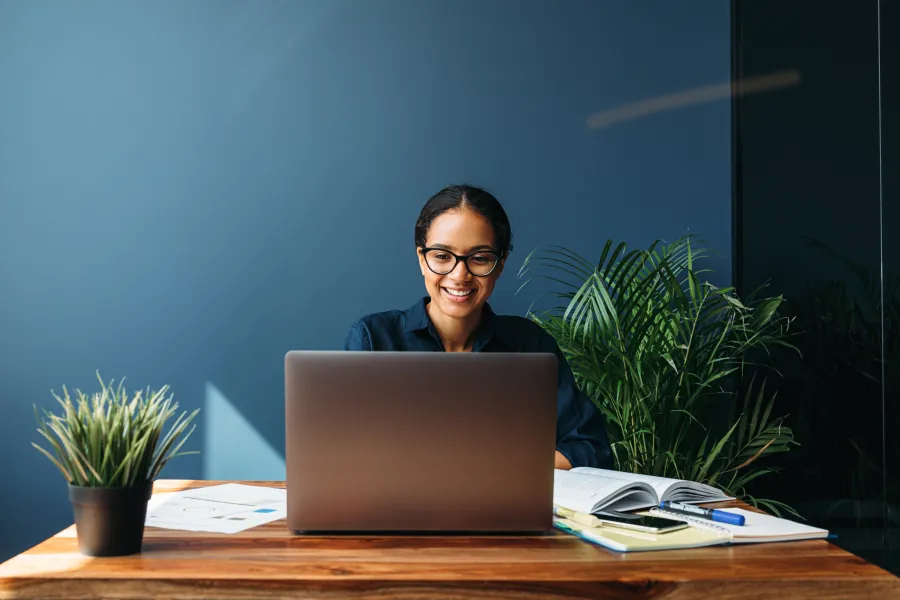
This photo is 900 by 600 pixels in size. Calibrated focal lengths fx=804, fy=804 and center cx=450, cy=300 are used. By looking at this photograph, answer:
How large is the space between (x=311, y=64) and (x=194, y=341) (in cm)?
124

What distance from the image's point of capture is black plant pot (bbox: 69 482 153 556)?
1.10 metres

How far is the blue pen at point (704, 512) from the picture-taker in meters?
1.30

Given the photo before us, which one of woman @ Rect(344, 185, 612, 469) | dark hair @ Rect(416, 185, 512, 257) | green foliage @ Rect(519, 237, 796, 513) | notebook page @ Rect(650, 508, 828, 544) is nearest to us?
notebook page @ Rect(650, 508, 828, 544)

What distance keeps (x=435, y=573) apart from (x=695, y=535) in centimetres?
44

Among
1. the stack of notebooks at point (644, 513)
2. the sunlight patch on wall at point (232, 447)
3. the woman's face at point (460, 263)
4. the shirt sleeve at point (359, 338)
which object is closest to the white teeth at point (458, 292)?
the woman's face at point (460, 263)

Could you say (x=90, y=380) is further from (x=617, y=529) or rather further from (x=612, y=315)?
(x=617, y=529)

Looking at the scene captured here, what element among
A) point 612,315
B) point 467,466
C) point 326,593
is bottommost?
point 326,593

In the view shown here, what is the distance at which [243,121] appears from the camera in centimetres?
330

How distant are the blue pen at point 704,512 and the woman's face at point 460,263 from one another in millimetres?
770

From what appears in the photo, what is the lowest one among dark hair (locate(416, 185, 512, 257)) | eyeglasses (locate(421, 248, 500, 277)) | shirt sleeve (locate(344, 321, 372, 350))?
shirt sleeve (locate(344, 321, 372, 350))

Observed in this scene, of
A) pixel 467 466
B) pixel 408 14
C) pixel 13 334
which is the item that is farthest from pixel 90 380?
pixel 467 466

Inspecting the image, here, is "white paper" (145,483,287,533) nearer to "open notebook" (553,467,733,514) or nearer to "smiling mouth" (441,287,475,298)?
"open notebook" (553,467,733,514)

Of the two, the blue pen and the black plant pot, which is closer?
the black plant pot

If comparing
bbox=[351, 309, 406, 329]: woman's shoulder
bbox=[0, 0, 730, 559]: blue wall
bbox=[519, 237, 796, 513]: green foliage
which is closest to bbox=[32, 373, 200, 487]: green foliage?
bbox=[351, 309, 406, 329]: woman's shoulder
